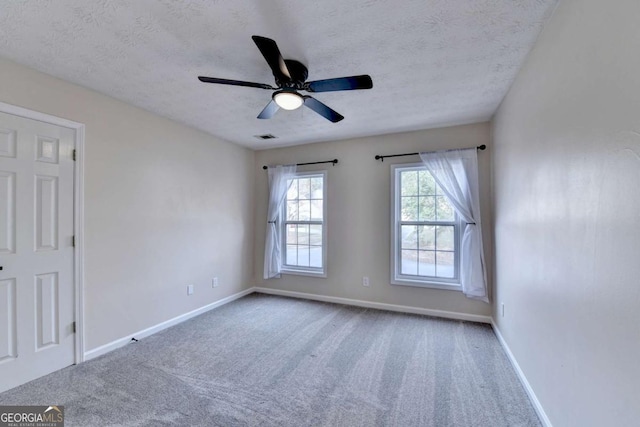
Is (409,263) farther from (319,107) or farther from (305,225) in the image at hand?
(319,107)

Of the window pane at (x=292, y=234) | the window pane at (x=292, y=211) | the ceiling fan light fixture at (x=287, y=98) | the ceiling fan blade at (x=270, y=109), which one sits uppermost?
the ceiling fan blade at (x=270, y=109)

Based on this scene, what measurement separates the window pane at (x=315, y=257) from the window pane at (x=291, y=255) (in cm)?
28

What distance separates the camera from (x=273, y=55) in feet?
5.25

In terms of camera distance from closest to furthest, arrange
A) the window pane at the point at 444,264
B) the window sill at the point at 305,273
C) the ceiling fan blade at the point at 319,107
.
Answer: the ceiling fan blade at the point at 319,107, the window pane at the point at 444,264, the window sill at the point at 305,273

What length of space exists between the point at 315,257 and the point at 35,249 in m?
3.08

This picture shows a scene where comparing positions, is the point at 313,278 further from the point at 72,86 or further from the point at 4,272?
the point at 72,86

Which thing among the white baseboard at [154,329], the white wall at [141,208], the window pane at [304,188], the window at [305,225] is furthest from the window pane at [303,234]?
the white baseboard at [154,329]

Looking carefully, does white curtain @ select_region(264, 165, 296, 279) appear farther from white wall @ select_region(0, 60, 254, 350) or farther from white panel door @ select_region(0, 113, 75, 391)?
white panel door @ select_region(0, 113, 75, 391)

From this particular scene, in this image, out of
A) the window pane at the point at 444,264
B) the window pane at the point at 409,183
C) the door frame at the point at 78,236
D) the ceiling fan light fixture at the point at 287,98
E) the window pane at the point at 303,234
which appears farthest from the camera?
the window pane at the point at 303,234

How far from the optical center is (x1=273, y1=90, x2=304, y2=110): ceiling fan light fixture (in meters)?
2.00

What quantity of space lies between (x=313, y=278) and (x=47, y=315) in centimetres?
293

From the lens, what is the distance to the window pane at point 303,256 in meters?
4.35

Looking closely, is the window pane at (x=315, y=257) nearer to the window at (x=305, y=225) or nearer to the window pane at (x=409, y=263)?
the window at (x=305, y=225)

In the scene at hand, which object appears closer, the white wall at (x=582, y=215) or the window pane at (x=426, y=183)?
the white wall at (x=582, y=215)
